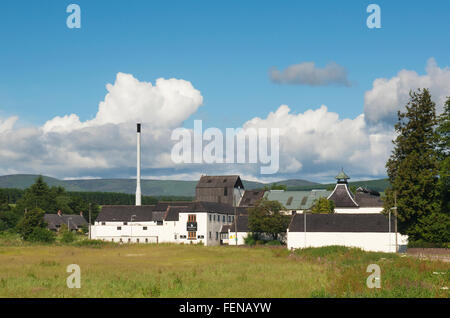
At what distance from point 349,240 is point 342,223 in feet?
8.54

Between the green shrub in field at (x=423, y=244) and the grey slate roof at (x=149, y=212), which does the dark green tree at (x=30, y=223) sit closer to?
the grey slate roof at (x=149, y=212)

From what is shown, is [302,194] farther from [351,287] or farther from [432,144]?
[351,287]

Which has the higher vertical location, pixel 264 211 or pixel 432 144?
pixel 432 144

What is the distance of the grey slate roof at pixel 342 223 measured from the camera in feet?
250

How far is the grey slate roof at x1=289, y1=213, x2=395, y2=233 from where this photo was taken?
250 ft

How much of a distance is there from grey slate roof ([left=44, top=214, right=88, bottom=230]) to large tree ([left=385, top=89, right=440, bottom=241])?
87.4m

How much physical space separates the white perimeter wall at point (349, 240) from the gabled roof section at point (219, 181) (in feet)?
138

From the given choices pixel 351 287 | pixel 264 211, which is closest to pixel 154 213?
pixel 264 211

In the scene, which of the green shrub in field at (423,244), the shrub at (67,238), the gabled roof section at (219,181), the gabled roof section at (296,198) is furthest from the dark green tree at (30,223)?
the green shrub in field at (423,244)

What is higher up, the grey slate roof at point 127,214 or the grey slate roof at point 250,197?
the grey slate roof at point 250,197

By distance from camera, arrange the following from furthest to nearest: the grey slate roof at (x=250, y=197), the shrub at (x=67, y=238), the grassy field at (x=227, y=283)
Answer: the grey slate roof at (x=250, y=197)
the shrub at (x=67, y=238)
the grassy field at (x=227, y=283)

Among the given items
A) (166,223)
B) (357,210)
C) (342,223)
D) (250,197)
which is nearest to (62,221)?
(166,223)

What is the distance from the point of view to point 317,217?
79.8 m
